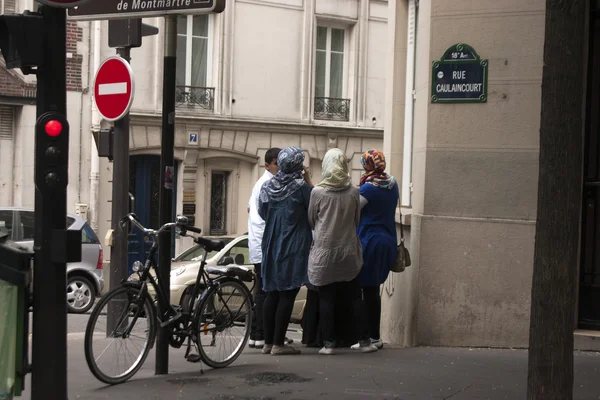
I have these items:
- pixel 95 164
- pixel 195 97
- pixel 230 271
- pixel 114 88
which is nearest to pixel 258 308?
pixel 230 271

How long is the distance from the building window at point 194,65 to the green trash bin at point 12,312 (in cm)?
1854

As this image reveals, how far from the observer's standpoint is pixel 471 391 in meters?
6.64

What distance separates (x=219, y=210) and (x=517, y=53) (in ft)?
54.6

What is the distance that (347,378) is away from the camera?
7.07m

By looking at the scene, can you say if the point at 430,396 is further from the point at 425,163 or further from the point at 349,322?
the point at 425,163

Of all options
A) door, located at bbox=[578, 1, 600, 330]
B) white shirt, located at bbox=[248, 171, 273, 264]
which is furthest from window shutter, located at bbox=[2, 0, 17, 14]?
door, located at bbox=[578, 1, 600, 330]

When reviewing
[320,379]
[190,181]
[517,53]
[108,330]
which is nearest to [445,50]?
[517,53]

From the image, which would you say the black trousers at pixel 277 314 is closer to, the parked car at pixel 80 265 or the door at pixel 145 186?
the parked car at pixel 80 265

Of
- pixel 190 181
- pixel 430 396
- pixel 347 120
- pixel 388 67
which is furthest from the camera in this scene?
pixel 347 120

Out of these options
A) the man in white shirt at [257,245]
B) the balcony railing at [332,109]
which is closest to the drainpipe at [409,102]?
the man in white shirt at [257,245]

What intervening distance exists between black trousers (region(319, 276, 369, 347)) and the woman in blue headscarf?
243mm

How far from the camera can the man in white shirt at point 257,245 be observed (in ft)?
28.8

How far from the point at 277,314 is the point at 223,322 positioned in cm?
72

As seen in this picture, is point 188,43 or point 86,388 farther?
point 188,43
